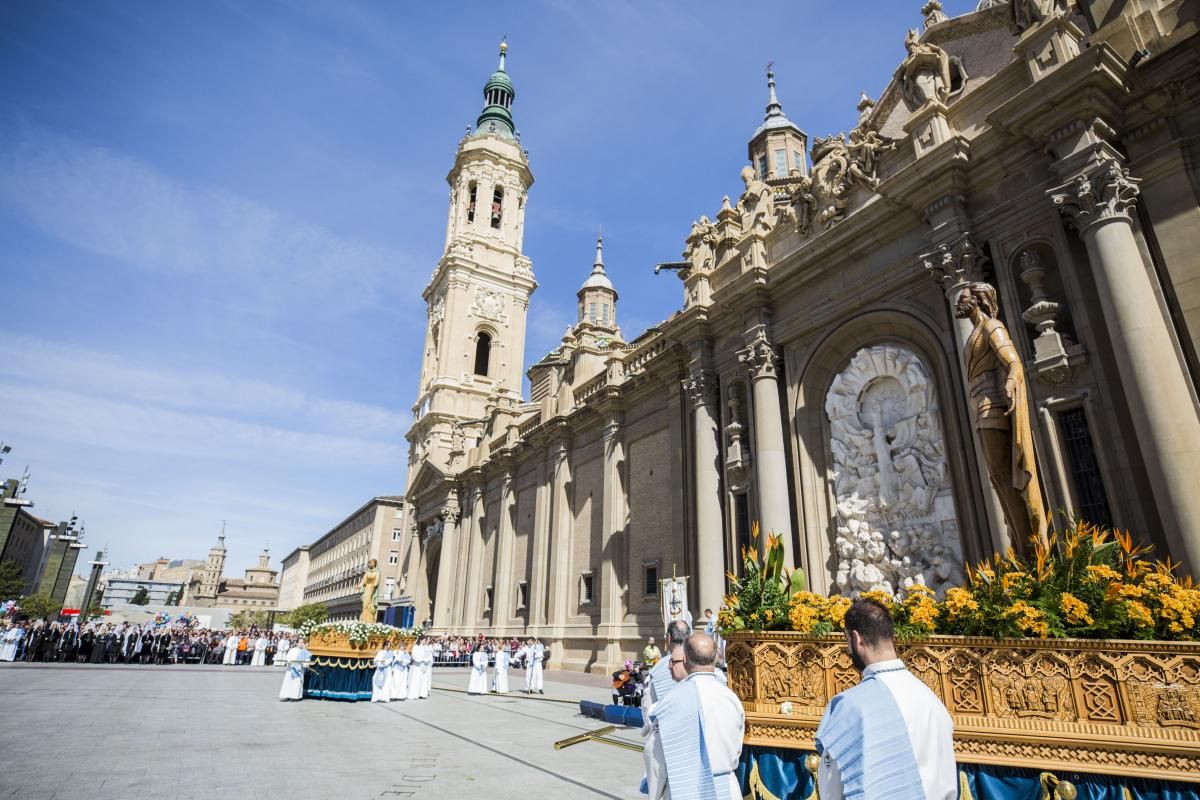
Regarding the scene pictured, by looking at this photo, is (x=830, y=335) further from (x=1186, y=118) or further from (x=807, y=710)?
(x=807, y=710)

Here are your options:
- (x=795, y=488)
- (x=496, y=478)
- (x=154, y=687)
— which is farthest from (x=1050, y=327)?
(x=496, y=478)

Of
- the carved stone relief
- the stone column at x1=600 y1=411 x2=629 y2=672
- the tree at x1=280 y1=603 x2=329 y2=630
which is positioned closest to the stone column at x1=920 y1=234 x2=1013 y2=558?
the carved stone relief

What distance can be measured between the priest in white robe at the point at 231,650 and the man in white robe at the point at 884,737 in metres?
38.7

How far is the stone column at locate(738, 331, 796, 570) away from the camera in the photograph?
16.6 metres

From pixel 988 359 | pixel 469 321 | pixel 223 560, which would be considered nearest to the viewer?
pixel 988 359

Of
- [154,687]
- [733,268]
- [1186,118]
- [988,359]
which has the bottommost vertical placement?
[154,687]

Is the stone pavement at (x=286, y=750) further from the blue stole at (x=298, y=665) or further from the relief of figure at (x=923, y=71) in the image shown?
the relief of figure at (x=923, y=71)

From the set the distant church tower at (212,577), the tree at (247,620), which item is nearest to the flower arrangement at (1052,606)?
the tree at (247,620)

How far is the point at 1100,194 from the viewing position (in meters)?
11.2

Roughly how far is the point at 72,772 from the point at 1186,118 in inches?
758

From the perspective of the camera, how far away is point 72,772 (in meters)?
6.98

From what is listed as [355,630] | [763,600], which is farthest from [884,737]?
[355,630]

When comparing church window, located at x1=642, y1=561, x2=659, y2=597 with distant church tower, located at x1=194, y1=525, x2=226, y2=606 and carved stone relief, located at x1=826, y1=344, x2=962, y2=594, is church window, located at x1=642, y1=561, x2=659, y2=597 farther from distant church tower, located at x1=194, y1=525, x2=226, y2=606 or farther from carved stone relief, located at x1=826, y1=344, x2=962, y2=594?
distant church tower, located at x1=194, y1=525, x2=226, y2=606

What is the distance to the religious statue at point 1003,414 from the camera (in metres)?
7.49
